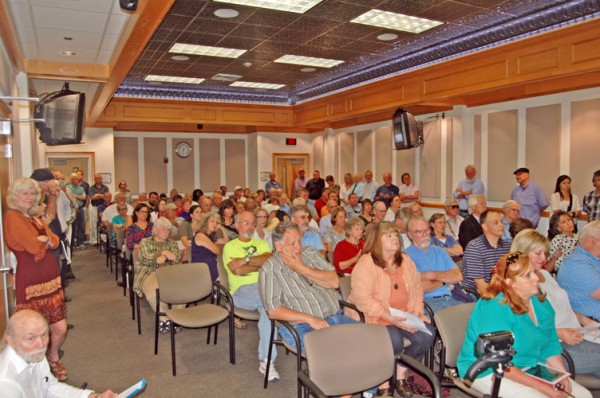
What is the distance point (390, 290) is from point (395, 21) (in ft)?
13.5

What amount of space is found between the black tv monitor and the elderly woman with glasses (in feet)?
15.9

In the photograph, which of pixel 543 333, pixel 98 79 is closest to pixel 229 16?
pixel 98 79

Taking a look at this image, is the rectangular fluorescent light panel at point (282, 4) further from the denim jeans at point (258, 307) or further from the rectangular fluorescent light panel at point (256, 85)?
the rectangular fluorescent light panel at point (256, 85)

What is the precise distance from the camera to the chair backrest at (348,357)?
2305mm

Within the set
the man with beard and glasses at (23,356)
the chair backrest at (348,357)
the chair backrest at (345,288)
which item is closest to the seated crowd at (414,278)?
the chair backrest at (345,288)

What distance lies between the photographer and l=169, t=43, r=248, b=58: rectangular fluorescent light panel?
703 cm

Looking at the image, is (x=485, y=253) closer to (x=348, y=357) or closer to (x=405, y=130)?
(x=348, y=357)

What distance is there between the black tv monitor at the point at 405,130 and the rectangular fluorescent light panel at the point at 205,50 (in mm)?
2953

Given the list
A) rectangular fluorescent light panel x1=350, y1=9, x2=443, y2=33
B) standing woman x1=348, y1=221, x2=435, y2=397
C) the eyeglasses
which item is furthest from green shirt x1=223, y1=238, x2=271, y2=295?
rectangular fluorescent light panel x1=350, y1=9, x2=443, y2=33

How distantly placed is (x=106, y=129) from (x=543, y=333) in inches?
429

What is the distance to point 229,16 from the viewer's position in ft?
18.6

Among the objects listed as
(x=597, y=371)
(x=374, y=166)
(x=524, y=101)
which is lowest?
(x=597, y=371)

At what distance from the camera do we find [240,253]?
417 cm

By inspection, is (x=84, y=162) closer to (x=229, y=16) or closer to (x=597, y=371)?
(x=229, y=16)
